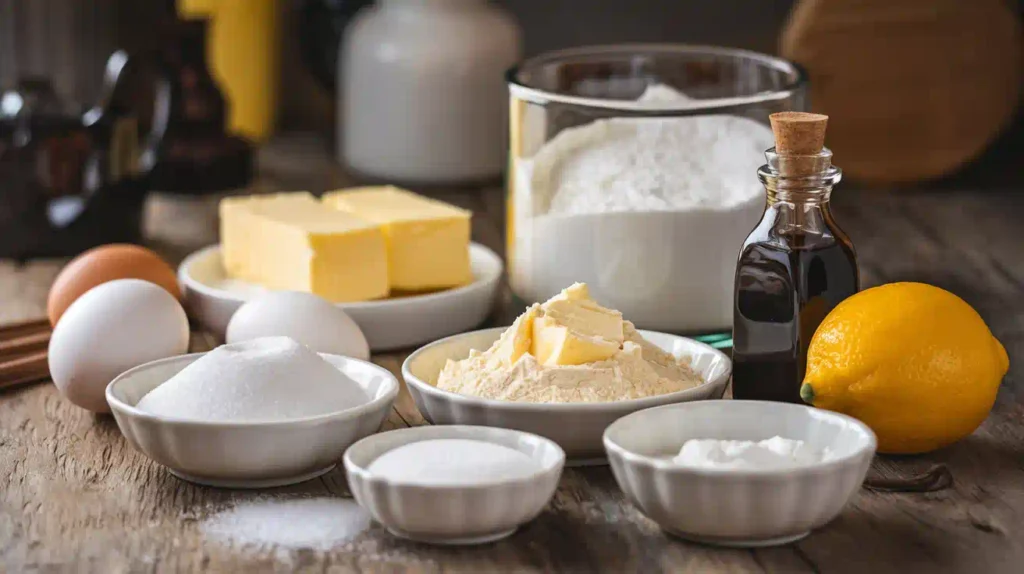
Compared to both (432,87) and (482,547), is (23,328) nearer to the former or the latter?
(482,547)

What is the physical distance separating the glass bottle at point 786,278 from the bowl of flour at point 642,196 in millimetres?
189

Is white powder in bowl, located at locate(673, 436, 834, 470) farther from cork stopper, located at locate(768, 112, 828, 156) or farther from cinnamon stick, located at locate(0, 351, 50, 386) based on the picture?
cinnamon stick, located at locate(0, 351, 50, 386)

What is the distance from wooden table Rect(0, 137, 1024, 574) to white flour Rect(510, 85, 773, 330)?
0.21 meters

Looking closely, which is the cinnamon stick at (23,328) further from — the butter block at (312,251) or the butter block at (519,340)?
the butter block at (519,340)

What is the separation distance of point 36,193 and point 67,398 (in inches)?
23.0

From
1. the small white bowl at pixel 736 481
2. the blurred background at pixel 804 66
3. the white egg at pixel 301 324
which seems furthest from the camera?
the blurred background at pixel 804 66

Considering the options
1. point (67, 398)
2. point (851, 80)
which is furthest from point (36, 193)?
point (851, 80)

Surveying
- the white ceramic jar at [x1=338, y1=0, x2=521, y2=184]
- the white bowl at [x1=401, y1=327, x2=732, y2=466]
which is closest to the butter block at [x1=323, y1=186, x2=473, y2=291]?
the white bowl at [x1=401, y1=327, x2=732, y2=466]

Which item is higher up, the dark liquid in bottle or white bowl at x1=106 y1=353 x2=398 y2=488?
the dark liquid in bottle

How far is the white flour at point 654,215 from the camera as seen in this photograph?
3.93 ft

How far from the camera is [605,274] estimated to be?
3.99 ft

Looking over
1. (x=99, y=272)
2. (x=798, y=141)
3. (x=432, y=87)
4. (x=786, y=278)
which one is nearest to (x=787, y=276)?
(x=786, y=278)

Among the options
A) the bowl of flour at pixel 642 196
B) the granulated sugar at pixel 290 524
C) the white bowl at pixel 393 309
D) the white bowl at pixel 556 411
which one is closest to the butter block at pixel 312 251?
the white bowl at pixel 393 309

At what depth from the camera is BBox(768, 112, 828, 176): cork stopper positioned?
0.95m
